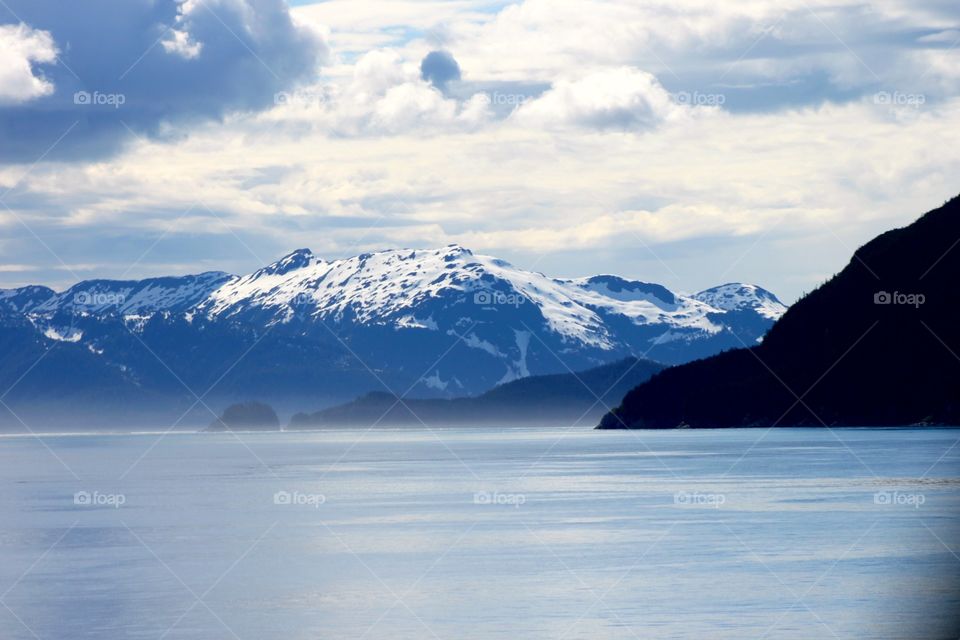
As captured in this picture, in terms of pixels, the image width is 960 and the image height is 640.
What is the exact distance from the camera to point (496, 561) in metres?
67.0

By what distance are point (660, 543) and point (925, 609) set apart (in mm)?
24338

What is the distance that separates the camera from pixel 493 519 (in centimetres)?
8906

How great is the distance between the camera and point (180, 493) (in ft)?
404

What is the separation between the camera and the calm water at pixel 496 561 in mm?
50188

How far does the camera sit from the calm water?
50188mm

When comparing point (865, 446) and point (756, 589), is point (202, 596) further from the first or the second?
point (865, 446)

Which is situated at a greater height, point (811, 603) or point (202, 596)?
point (202, 596)

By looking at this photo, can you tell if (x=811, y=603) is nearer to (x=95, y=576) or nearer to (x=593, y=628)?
(x=593, y=628)

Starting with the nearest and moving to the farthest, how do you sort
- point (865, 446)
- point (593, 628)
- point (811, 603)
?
1. point (593, 628)
2. point (811, 603)
3. point (865, 446)

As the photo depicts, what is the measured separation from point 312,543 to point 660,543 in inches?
772

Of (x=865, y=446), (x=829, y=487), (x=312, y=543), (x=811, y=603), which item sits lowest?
→ (x=865, y=446)

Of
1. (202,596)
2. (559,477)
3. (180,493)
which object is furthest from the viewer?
(559,477)

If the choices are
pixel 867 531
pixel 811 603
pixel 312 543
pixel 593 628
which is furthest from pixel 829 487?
pixel 593 628

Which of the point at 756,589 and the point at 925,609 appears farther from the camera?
the point at 756,589
